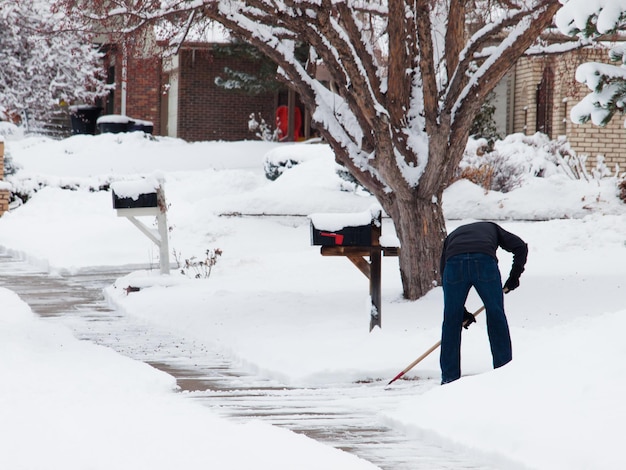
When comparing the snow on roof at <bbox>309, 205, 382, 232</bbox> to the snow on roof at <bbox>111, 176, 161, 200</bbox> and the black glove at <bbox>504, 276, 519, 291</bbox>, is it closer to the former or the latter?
the black glove at <bbox>504, 276, 519, 291</bbox>

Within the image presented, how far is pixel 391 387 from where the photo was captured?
342 inches

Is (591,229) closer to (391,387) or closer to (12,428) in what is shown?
(391,387)

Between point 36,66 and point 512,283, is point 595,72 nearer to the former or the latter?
point 512,283

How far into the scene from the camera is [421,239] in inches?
487

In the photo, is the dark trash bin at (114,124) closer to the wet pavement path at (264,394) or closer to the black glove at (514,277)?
the wet pavement path at (264,394)

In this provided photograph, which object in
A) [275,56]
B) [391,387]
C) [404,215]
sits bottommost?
[391,387]

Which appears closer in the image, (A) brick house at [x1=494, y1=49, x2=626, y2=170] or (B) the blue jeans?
(B) the blue jeans

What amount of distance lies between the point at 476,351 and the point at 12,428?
4321 millimetres

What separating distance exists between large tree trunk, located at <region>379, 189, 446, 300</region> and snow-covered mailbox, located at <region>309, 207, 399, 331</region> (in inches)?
61.4

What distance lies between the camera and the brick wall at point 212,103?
1323 inches

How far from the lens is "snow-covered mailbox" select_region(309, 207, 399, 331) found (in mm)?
10602

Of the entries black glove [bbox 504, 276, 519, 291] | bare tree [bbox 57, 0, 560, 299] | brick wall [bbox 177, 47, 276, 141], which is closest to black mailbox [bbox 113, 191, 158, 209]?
bare tree [bbox 57, 0, 560, 299]

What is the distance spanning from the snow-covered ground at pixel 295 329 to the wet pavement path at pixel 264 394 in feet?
0.52

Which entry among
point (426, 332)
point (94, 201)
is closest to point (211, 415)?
point (426, 332)
